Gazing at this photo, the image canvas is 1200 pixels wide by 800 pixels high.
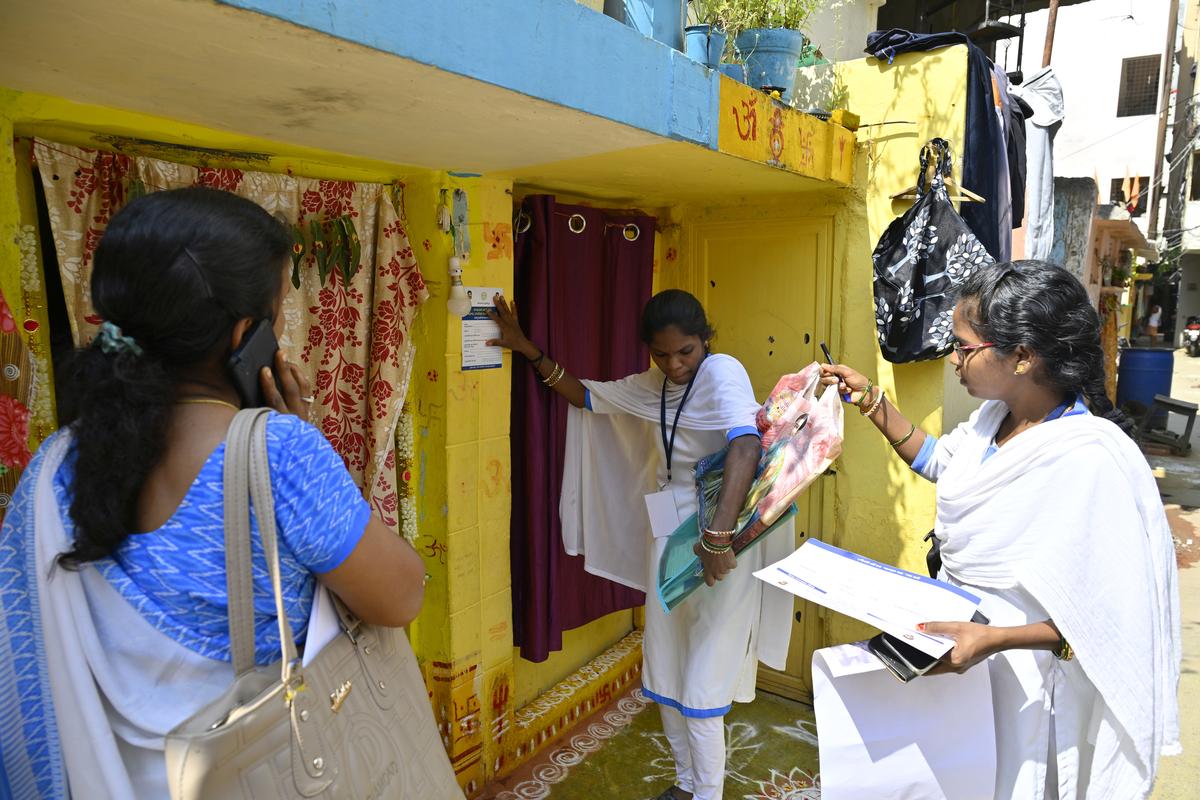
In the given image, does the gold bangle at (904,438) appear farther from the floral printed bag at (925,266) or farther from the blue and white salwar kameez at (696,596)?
the floral printed bag at (925,266)

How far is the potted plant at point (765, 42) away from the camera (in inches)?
122

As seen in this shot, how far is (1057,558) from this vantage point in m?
1.93

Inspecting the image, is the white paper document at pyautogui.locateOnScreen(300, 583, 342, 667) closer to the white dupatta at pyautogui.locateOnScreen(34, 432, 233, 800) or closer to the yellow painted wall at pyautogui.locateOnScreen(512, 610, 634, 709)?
the white dupatta at pyautogui.locateOnScreen(34, 432, 233, 800)

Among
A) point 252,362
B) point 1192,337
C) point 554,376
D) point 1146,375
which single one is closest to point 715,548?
point 554,376

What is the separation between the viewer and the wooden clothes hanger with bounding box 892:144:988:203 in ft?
11.2

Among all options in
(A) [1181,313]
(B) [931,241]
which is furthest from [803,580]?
(A) [1181,313]

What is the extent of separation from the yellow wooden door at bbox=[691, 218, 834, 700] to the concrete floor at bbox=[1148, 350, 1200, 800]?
1549 mm

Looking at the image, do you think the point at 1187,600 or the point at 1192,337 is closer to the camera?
the point at 1187,600

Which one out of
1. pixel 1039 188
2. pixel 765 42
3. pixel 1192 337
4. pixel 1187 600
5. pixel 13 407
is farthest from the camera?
pixel 1192 337

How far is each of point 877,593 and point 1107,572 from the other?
21.4 inches

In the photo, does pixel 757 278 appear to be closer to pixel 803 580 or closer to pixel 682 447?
pixel 682 447

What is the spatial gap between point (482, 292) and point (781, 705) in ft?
8.68

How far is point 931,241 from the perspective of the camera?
11.0 ft

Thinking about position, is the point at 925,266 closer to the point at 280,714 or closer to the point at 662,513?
the point at 662,513
